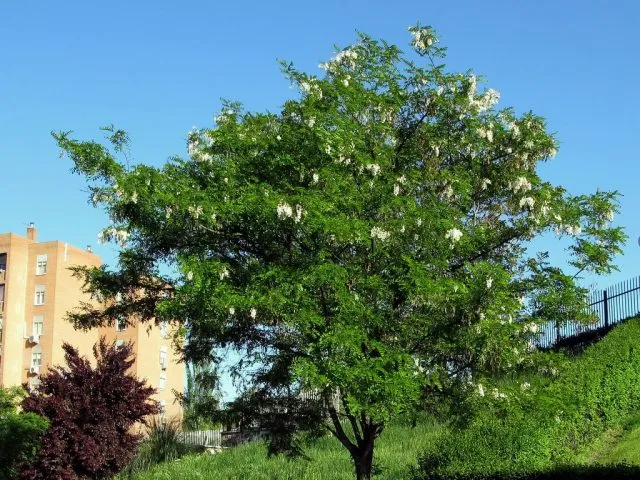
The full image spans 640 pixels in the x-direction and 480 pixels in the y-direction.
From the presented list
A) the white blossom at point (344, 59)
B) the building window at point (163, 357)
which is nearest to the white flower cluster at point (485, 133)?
the white blossom at point (344, 59)

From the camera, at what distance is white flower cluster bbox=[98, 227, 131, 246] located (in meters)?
13.8

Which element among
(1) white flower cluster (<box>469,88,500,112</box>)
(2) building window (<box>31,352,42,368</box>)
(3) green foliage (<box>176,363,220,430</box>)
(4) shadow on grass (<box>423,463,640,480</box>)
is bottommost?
(4) shadow on grass (<box>423,463,640,480</box>)

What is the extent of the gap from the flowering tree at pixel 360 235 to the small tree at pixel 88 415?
875 centimetres

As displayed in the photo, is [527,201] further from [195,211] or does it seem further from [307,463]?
[307,463]

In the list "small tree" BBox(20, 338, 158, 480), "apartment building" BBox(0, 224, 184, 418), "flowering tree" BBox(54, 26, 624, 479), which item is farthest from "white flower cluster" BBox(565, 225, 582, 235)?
"apartment building" BBox(0, 224, 184, 418)

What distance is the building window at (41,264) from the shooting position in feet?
218

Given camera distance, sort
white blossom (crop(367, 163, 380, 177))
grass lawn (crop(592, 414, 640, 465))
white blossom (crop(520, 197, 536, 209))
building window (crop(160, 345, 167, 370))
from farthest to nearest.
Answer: building window (crop(160, 345, 167, 370)), grass lawn (crop(592, 414, 640, 465)), white blossom (crop(520, 197, 536, 209)), white blossom (crop(367, 163, 380, 177))

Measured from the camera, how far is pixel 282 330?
45.6ft

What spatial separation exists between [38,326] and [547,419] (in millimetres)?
56974

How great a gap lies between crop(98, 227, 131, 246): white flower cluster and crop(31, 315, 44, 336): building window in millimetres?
54758

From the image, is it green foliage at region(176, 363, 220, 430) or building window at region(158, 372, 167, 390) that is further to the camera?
building window at region(158, 372, 167, 390)

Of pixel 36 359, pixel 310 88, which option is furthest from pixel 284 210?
pixel 36 359

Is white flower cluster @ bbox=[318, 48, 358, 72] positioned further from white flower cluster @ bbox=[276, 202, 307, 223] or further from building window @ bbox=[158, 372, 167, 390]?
building window @ bbox=[158, 372, 167, 390]

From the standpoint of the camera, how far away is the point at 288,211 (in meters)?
12.3
